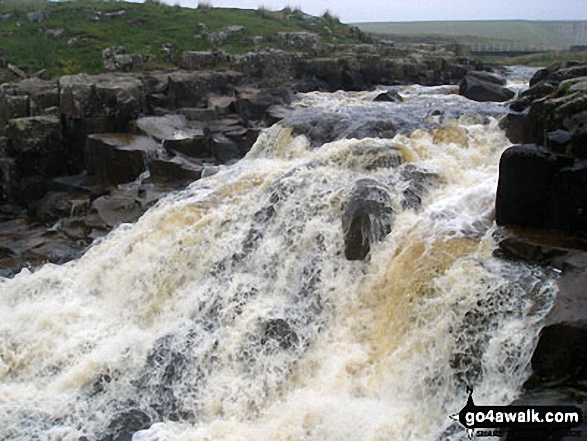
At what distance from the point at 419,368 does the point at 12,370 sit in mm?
7134

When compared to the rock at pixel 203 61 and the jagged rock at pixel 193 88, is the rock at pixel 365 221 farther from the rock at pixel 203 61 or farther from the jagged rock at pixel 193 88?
the rock at pixel 203 61

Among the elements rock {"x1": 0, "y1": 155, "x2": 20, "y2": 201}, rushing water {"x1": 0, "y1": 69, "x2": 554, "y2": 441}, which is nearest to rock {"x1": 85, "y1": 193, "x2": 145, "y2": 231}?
rushing water {"x1": 0, "y1": 69, "x2": 554, "y2": 441}

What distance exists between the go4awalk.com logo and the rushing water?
0.67 ft

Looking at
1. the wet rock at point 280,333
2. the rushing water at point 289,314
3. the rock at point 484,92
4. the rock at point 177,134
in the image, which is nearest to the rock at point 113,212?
the rushing water at point 289,314

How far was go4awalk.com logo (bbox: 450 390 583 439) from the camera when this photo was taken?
645cm

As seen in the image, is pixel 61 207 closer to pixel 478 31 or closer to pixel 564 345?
pixel 564 345

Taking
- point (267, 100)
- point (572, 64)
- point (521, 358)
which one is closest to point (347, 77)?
point (267, 100)

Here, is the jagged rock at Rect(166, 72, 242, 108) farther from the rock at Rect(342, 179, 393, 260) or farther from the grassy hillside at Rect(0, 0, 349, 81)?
the rock at Rect(342, 179, 393, 260)

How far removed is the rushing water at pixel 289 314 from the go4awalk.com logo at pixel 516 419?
0.67 feet

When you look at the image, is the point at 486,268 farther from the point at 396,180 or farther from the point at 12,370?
the point at 12,370

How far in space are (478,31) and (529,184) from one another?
8954cm

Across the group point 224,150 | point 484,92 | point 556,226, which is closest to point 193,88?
point 224,150

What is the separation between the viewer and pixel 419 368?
856 centimetres

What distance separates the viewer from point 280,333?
10031 mm
